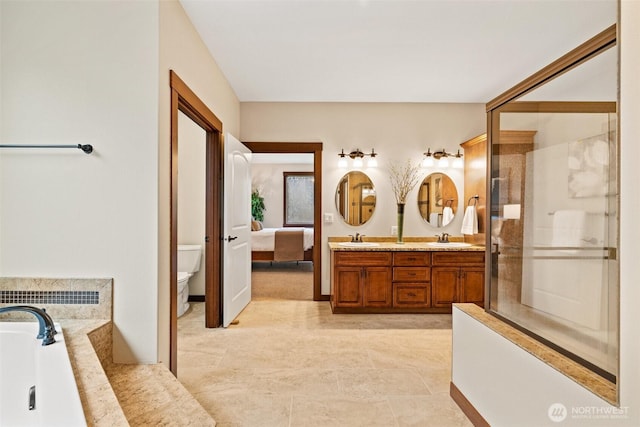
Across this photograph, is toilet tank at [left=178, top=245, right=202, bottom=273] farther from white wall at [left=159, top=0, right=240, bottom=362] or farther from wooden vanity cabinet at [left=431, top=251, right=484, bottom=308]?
wooden vanity cabinet at [left=431, top=251, right=484, bottom=308]

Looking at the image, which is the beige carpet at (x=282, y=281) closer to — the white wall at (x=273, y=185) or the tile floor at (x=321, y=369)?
the tile floor at (x=321, y=369)

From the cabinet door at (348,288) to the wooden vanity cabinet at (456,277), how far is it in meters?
0.85

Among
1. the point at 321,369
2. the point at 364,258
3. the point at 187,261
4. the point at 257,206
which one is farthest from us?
the point at 257,206

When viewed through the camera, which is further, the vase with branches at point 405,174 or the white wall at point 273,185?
the white wall at point 273,185

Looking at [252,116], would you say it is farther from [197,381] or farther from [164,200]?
[197,381]

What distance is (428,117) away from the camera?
4355 mm

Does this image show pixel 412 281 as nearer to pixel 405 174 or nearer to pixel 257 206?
pixel 405 174

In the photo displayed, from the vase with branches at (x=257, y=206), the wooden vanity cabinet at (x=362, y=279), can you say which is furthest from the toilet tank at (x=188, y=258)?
the vase with branches at (x=257, y=206)

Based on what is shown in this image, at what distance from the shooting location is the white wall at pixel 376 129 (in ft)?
14.3

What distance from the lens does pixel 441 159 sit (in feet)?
14.3

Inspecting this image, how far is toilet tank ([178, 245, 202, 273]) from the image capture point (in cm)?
395

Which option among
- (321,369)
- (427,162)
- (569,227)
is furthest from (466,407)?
(427,162)

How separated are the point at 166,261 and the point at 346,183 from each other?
276 cm

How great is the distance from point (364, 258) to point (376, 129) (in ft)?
5.59
